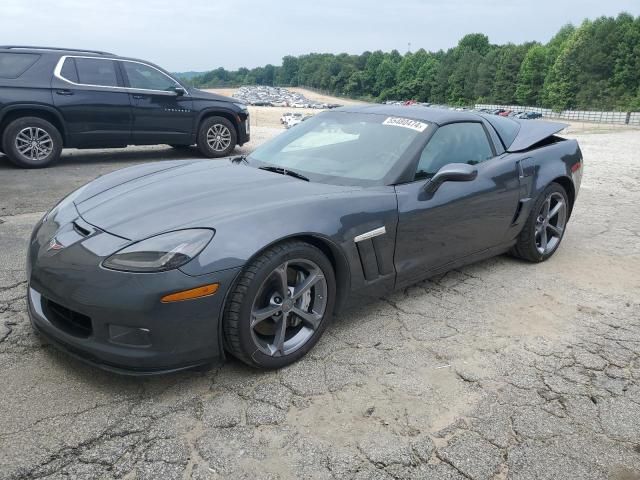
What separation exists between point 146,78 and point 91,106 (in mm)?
982

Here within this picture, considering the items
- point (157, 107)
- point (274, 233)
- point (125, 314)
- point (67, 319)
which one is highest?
point (157, 107)

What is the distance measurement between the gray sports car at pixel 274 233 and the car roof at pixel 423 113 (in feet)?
0.05

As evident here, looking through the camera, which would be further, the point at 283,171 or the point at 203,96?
the point at 203,96

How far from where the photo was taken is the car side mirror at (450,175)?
3166 millimetres

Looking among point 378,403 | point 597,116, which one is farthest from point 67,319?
point 597,116

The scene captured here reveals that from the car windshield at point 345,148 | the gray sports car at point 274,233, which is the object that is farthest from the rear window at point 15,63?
the car windshield at point 345,148

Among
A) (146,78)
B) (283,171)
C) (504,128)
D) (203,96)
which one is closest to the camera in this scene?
(283,171)

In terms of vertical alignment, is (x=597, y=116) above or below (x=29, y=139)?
above

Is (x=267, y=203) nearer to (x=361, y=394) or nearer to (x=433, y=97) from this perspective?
(x=361, y=394)

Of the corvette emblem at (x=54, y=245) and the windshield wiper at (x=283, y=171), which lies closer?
the corvette emblem at (x=54, y=245)

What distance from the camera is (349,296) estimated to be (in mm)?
2945

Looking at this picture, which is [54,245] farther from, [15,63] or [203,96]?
[203,96]

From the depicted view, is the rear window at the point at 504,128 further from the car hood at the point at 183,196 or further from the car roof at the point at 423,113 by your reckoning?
the car hood at the point at 183,196

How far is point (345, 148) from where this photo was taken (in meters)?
3.52
